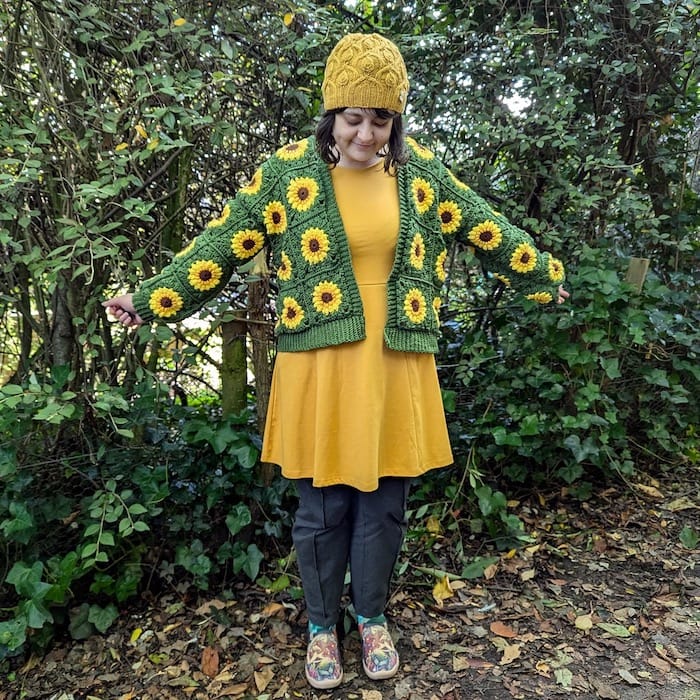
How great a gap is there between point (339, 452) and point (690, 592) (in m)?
1.47

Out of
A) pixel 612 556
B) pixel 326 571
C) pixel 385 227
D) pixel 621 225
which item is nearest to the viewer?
pixel 385 227

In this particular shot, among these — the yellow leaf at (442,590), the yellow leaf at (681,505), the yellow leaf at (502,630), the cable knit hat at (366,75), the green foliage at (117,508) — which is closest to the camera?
the cable knit hat at (366,75)

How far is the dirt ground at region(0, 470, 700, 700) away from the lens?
1746 mm

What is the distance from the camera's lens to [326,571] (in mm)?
1743

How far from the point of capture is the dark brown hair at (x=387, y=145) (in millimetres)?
1497

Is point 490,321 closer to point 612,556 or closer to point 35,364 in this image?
point 612,556

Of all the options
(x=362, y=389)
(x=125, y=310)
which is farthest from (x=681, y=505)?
(x=125, y=310)

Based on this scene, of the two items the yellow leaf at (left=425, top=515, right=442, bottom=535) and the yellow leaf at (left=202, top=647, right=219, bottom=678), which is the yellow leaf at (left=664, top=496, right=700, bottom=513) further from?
the yellow leaf at (left=202, top=647, right=219, bottom=678)

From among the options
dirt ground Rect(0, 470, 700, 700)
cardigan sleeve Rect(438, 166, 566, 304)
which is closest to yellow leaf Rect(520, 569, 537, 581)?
dirt ground Rect(0, 470, 700, 700)

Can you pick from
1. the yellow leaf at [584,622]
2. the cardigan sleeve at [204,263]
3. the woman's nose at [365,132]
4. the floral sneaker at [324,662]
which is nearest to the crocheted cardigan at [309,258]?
the cardigan sleeve at [204,263]

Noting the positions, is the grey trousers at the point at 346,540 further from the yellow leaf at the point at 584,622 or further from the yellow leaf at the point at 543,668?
the yellow leaf at the point at 584,622

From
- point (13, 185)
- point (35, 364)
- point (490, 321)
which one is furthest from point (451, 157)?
point (35, 364)

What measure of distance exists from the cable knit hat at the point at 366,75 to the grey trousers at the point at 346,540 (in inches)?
39.4

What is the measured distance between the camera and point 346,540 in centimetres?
176
